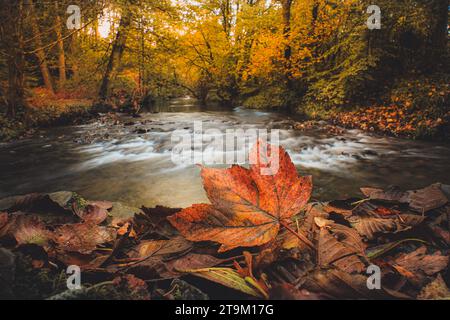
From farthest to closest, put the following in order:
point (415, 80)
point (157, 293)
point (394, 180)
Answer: point (415, 80), point (394, 180), point (157, 293)

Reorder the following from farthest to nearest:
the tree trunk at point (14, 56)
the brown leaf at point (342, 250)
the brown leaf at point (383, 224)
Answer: the tree trunk at point (14, 56), the brown leaf at point (383, 224), the brown leaf at point (342, 250)

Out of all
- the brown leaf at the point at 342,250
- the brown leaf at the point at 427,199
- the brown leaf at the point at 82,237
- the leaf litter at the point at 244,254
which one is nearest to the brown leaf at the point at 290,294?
the leaf litter at the point at 244,254

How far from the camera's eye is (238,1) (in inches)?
859

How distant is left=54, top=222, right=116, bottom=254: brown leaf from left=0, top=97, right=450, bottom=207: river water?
5.28 ft

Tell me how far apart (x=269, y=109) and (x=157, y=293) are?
50.1 ft

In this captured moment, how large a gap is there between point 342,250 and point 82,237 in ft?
3.50

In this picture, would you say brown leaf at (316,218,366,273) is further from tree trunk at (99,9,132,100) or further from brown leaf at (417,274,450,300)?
tree trunk at (99,9,132,100)

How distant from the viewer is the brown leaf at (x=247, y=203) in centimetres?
89

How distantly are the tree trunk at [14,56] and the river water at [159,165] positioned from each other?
1267 millimetres

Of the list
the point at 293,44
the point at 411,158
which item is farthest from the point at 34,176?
the point at 293,44

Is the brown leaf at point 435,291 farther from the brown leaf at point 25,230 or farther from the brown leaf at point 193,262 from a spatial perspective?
the brown leaf at point 25,230

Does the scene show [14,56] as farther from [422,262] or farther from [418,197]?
[422,262]
